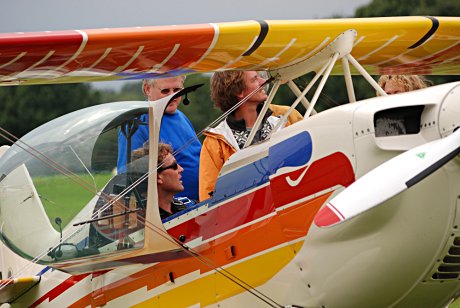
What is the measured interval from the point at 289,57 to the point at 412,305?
1.96m

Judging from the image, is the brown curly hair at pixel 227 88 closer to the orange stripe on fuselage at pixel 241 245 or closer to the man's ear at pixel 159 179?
the man's ear at pixel 159 179

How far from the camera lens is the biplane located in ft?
21.2

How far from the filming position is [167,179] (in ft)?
26.6

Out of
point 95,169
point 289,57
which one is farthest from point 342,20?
point 95,169

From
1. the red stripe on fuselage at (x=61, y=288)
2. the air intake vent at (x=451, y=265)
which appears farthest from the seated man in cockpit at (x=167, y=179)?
the air intake vent at (x=451, y=265)

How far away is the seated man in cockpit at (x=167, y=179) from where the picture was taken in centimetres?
801

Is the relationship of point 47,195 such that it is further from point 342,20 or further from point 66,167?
point 342,20

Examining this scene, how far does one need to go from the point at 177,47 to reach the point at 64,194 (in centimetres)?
142

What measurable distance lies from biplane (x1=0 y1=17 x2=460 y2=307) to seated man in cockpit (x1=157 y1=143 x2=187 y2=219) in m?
0.14

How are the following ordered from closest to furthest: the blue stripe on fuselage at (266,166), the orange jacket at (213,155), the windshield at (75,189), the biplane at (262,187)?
the biplane at (262,187) < the blue stripe on fuselage at (266,166) < the windshield at (75,189) < the orange jacket at (213,155)

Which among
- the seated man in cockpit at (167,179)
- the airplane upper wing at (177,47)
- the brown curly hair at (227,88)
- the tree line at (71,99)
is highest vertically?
the airplane upper wing at (177,47)

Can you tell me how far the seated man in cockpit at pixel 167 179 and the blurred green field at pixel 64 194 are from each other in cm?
36

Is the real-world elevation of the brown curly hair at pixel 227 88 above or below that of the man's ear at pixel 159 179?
above

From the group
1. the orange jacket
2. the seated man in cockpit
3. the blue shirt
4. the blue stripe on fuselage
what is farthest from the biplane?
the blue shirt
